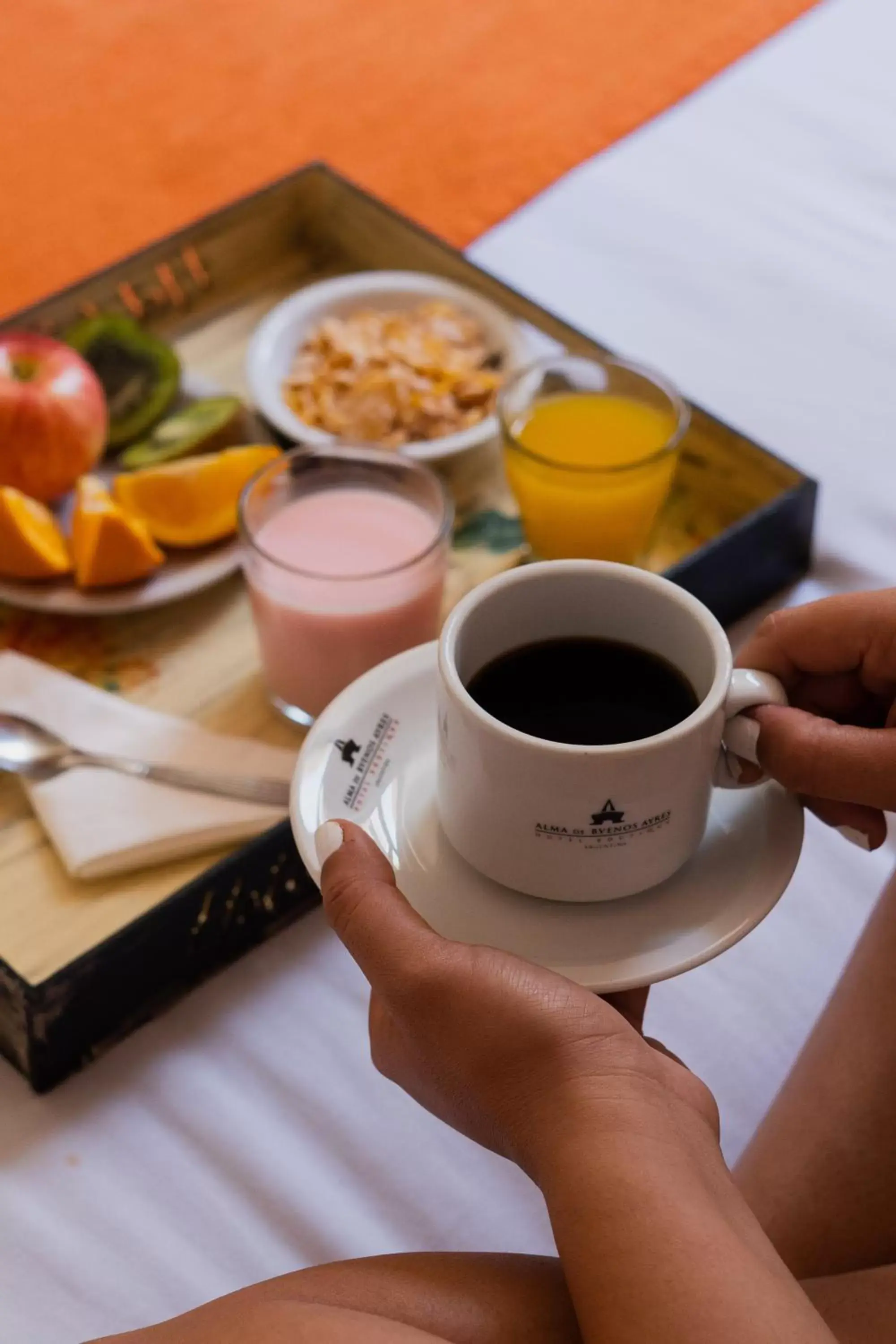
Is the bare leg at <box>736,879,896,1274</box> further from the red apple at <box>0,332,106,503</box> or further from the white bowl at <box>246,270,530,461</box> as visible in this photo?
the red apple at <box>0,332,106,503</box>

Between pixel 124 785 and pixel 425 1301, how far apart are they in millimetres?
374

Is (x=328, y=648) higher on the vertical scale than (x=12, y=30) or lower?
lower

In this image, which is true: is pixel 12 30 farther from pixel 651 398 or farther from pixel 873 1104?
pixel 873 1104

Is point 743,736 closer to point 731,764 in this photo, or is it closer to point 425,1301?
point 731,764

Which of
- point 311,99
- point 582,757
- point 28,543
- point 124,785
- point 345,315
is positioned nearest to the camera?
point 582,757

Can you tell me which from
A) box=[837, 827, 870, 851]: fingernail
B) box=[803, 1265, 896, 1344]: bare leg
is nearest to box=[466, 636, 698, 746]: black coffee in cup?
Result: box=[837, 827, 870, 851]: fingernail

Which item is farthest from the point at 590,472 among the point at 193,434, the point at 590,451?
the point at 193,434

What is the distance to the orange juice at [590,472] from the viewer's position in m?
0.91

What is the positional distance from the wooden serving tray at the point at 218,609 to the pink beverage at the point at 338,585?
5 centimetres

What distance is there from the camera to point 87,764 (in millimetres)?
823

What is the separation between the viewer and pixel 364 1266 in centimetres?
56

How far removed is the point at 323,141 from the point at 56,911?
931 mm

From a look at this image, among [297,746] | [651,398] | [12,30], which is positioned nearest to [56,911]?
[297,746]

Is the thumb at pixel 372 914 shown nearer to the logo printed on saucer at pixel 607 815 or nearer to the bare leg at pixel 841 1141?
the logo printed on saucer at pixel 607 815
